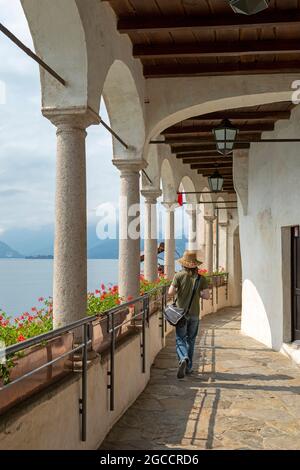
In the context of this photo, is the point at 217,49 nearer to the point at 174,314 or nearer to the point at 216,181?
the point at 174,314

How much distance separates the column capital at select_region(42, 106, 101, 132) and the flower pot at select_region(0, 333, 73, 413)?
6.81 feet

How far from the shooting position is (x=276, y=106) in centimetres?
1000

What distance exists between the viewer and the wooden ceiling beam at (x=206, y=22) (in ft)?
20.5

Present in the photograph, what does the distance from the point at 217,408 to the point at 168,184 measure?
382 inches

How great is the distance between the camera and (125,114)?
8.33 meters

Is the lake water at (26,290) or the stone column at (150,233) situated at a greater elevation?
the stone column at (150,233)

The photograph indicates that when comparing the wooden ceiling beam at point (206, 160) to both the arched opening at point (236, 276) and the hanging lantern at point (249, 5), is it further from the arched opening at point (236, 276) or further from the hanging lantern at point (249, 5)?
the hanging lantern at point (249, 5)

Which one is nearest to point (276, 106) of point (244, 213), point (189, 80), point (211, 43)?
point (189, 80)

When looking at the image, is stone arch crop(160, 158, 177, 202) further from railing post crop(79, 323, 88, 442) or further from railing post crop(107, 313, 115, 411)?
railing post crop(79, 323, 88, 442)

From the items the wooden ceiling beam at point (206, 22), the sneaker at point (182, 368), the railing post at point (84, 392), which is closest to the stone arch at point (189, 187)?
the sneaker at point (182, 368)

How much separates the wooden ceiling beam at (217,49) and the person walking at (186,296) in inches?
106

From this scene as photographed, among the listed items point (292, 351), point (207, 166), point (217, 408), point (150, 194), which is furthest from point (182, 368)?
point (207, 166)
